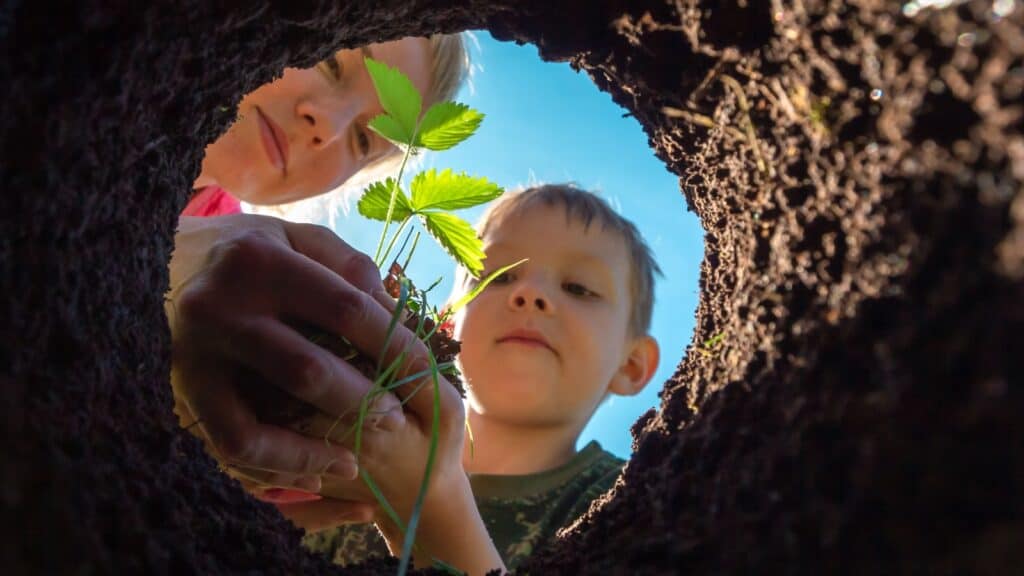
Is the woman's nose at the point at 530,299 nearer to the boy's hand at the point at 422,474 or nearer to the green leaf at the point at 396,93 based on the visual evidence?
the boy's hand at the point at 422,474

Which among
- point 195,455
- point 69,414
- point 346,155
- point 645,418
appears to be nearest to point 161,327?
point 195,455

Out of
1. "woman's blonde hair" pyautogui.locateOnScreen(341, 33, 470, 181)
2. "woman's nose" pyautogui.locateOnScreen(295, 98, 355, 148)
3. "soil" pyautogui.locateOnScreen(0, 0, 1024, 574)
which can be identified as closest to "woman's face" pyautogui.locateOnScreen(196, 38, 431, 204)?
"woman's nose" pyautogui.locateOnScreen(295, 98, 355, 148)

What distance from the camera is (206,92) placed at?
56 cm

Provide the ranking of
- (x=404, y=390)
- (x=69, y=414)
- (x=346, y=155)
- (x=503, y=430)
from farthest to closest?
(x=503, y=430) < (x=346, y=155) < (x=404, y=390) < (x=69, y=414)

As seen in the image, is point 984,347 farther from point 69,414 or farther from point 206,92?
point 206,92

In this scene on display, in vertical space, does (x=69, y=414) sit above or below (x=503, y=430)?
below

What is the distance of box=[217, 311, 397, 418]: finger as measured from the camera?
716 millimetres

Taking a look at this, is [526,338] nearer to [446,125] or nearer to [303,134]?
[303,134]

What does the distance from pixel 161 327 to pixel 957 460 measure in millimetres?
572

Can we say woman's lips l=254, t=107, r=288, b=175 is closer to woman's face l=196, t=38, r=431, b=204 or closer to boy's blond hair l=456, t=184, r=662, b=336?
woman's face l=196, t=38, r=431, b=204

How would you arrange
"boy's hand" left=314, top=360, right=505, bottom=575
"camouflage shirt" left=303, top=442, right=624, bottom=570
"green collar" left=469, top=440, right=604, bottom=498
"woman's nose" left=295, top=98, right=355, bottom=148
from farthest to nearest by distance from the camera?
1. "green collar" left=469, top=440, right=604, bottom=498
2. "camouflage shirt" left=303, top=442, right=624, bottom=570
3. "woman's nose" left=295, top=98, right=355, bottom=148
4. "boy's hand" left=314, top=360, right=505, bottom=575

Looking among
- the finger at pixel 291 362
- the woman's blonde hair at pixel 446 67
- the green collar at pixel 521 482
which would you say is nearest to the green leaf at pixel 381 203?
the finger at pixel 291 362

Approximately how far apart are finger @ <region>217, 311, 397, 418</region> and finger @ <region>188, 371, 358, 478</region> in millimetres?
45

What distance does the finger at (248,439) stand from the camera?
729 mm
